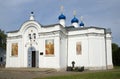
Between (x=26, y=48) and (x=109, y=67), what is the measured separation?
1259 cm

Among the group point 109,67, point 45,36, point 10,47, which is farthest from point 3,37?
point 109,67

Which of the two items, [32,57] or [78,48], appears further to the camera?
[32,57]

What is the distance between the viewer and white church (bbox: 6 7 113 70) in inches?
1071

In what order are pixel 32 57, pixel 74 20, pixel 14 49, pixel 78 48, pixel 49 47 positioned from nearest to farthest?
pixel 49 47 → pixel 78 48 → pixel 32 57 → pixel 14 49 → pixel 74 20

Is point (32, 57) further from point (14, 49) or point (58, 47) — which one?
point (58, 47)

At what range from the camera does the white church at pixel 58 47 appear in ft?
89.2

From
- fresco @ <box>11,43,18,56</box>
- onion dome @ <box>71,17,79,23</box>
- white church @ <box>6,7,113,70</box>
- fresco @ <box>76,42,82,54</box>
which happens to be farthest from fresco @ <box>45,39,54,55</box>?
onion dome @ <box>71,17,79,23</box>

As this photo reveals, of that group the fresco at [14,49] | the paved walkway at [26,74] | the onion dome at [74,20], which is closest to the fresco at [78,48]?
the paved walkway at [26,74]

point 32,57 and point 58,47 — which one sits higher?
point 58,47

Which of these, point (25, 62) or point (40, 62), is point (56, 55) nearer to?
point (40, 62)

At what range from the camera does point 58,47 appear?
26.5 metres

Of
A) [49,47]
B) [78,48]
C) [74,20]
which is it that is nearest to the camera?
[49,47]

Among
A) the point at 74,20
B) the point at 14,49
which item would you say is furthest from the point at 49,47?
the point at 74,20

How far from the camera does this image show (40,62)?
91.1 ft
